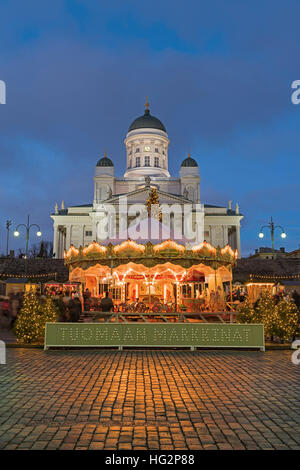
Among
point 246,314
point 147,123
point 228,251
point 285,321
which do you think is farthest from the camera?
point 147,123

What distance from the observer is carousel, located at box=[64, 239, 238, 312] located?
52.4 feet

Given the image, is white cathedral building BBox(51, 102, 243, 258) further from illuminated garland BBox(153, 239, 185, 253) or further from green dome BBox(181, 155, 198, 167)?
illuminated garland BBox(153, 239, 185, 253)

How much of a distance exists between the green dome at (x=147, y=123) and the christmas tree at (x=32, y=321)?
224ft

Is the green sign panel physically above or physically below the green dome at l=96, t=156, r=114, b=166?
below

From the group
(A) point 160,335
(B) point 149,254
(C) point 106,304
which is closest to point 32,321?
(C) point 106,304

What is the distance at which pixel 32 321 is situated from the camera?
14055mm

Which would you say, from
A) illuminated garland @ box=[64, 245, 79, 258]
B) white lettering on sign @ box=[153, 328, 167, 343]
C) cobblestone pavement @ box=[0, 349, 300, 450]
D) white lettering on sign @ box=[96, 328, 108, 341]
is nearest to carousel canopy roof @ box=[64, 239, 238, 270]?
illuminated garland @ box=[64, 245, 79, 258]

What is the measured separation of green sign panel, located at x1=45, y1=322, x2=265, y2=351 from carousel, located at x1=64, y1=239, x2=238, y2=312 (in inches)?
139

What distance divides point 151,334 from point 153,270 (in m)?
6.76

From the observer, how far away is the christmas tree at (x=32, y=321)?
1402cm

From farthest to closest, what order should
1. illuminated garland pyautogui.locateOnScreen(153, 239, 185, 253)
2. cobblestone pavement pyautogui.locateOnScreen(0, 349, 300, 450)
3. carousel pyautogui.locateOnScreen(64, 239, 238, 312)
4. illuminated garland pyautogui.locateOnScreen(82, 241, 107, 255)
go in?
illuminated garland pyautogui.locateOnScreen(82, 241, 107, 255) < carousel pyautogui.locateOnScreen(64, 239, 238, 312) < illuminated garland pyautogui.locateOnScreen(153, 239, 185, 253) < cobblestone pavement pyautogui.locateOnScreen(0, 349, 300, 450)

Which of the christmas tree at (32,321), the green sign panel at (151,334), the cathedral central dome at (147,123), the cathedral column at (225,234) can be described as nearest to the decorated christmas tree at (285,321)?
the green sign panel at (151,334)

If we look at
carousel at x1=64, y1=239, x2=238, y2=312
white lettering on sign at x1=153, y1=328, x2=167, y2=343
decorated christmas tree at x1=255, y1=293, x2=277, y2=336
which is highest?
carousel at x1=64, y1=239, x2=238, y2=312

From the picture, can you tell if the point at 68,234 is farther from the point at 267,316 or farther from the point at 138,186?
the point at 267,316
